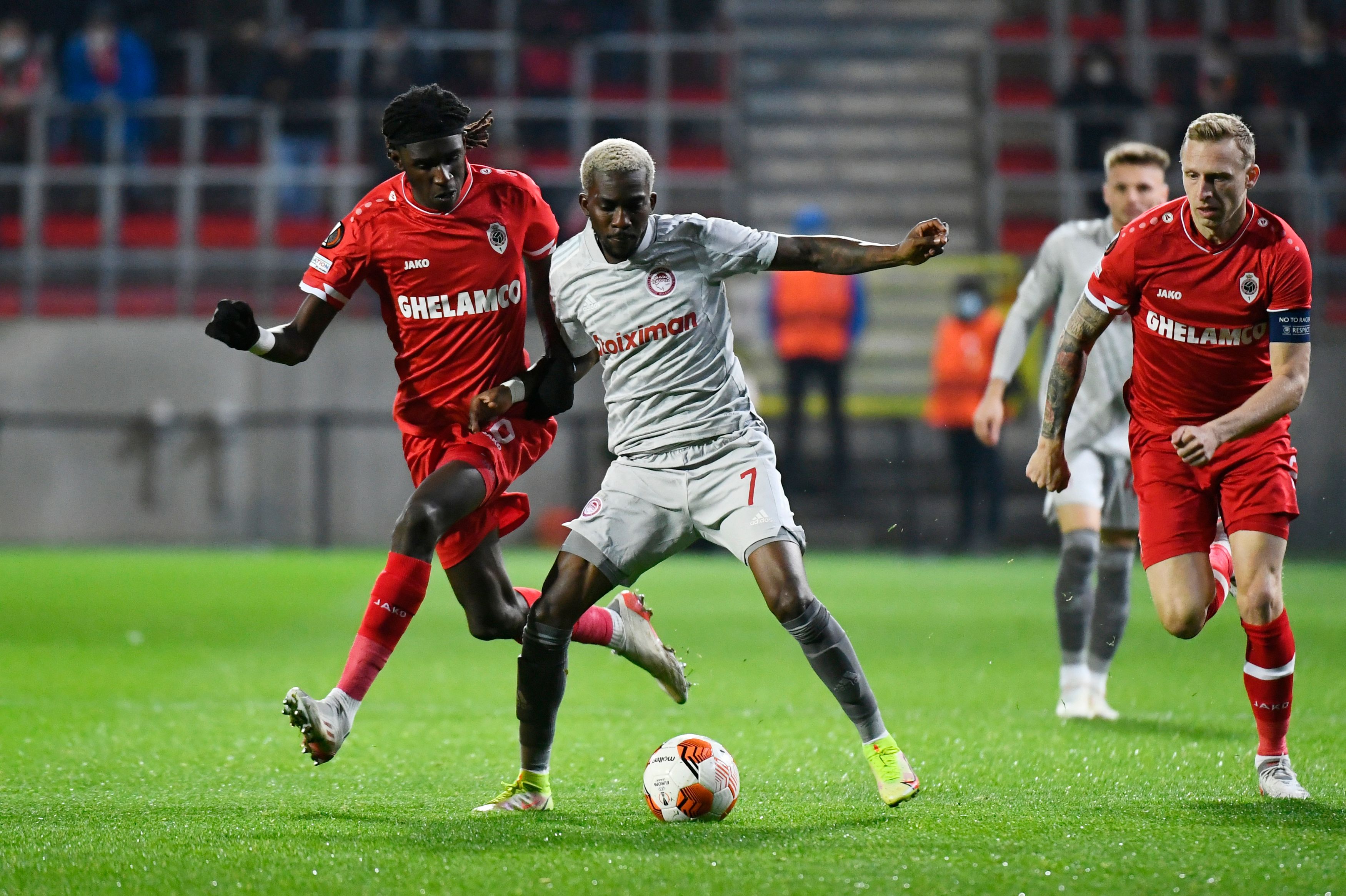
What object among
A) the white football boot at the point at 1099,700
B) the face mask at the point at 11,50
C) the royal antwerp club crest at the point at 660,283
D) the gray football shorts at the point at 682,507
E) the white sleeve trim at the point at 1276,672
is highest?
the face mask at the point at 11,50

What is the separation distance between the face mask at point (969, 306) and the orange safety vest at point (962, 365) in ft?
0.16

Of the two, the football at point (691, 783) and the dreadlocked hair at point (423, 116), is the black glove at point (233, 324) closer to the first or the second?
the dreadlocked hair at point (423, 116)

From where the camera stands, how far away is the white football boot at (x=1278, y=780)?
16.4ft

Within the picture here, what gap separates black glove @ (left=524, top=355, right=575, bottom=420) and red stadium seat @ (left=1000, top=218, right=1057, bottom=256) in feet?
44.6

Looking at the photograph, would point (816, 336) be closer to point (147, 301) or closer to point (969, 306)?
point (969, 306)

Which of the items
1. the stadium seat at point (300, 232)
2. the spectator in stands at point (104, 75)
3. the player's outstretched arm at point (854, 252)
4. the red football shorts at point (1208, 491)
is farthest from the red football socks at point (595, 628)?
the spectator in stands at point (104, 75)

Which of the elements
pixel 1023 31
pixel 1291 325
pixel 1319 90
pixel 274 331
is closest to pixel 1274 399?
pixel 1291 325

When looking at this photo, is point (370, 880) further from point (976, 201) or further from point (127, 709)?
point (976, 201)

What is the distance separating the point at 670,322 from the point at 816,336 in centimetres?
1098

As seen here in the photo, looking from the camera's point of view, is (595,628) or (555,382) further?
(595,628)

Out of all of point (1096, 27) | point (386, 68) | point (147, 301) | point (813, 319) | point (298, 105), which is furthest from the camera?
point (1096, 27)

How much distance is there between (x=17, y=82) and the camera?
18.9 m

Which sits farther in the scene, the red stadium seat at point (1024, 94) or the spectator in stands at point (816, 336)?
the red stadium seat at point (1024, 94)

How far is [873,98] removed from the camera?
68.7ft
